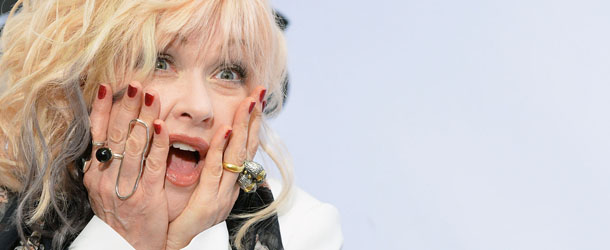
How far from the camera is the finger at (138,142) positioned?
162 centimetres

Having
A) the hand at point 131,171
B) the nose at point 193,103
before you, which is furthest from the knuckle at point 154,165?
→ the nose at point 193,103

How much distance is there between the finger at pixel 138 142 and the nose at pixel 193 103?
5 centimetres

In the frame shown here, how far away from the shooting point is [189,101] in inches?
64.7

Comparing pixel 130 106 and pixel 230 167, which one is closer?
pixel 130 106

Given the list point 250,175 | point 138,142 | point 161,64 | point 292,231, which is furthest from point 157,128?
point 292,231

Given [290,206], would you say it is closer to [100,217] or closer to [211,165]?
[211,165]

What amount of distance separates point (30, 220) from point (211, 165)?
1.54 feet

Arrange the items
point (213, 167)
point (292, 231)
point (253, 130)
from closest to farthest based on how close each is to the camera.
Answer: point (213, 167), point (253, 130), point (292, 231)

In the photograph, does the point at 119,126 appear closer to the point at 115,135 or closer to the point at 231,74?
the point at 115,135

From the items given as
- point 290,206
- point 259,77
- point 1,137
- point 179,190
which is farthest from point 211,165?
point 1,137

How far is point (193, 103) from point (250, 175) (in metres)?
0.29

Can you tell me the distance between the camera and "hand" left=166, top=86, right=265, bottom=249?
5.65 ft

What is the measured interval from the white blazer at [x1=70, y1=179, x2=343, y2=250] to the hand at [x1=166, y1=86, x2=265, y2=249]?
0.04 m

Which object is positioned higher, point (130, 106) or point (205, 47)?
point (205, 47)
